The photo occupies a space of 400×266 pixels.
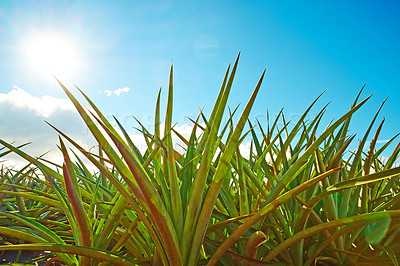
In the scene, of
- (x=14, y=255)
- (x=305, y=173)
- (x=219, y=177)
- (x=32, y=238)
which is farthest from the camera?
(x=14, y=255)

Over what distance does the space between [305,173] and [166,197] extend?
46 centimetres

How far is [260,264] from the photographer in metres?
0.63

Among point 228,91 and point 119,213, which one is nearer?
point 228,91

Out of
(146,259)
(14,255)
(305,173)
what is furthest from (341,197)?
(14,255)

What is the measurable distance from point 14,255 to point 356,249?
1320mm

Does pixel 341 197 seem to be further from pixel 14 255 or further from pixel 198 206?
pixel 14 255

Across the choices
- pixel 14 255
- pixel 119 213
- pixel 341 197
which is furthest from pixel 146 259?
pixel 14 255

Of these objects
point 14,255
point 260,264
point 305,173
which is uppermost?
point 305,173

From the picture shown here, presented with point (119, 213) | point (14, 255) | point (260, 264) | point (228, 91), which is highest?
point (228, 91)

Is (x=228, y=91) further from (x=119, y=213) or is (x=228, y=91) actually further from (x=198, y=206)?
(x=119, y=213)

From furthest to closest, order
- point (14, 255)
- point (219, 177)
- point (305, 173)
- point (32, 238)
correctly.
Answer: point (14, 255), point (305, 173), point (32, 238), point (219, 177)

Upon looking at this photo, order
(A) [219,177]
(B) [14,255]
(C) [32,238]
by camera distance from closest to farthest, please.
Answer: (A) [219,177] < (C) [32,238] < (B) [14,255]

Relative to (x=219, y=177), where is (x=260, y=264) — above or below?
below

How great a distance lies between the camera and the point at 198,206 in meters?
0.59
